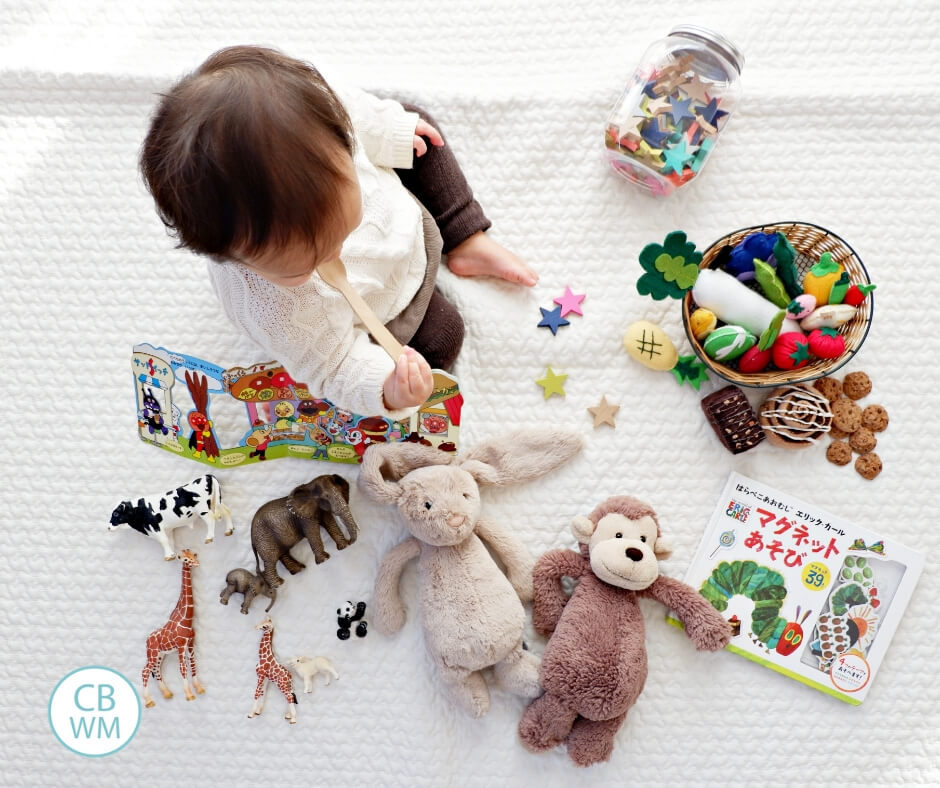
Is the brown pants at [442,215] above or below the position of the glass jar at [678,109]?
below

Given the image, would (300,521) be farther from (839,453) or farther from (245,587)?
(839,453)

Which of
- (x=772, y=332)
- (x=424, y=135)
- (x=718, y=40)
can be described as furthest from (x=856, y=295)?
(x=424, y=135)

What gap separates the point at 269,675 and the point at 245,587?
12 centimetres

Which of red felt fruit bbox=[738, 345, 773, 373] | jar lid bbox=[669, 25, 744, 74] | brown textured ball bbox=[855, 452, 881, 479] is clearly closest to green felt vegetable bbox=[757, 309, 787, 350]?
red felt fruit bbox=[738, 345, 773, 373]

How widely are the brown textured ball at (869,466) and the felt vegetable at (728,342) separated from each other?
0.76 ft

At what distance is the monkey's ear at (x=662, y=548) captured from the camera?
944 mm

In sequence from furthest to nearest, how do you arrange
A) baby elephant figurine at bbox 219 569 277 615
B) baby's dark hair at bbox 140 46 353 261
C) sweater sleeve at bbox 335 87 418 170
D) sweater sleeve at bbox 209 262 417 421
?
baby elephant figurine at bbox 219 569 277 615
sweater sleeve at bbox 335 87 418 170
sweater sleeve at bbox 209 262 417 421
baby's dark hair at bbox 140 46 353 261

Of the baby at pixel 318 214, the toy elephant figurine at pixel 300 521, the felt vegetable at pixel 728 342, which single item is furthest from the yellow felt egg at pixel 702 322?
the toy elephant figurine at pixel 300 521

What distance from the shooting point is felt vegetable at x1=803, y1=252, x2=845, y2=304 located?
3.10 ft

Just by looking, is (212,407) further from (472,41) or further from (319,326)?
(472,41)

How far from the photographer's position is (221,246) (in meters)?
0.62

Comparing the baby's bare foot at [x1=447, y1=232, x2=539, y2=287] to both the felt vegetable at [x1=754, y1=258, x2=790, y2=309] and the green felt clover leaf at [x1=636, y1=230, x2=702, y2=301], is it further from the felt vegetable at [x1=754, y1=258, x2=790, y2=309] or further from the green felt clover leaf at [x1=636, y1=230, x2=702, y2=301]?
the felt vegetable at [x1=754, y1=258, x2=790, y2=309]

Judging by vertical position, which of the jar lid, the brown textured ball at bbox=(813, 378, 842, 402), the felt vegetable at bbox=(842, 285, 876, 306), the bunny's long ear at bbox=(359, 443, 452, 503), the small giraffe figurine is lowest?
the small giraffe figurine

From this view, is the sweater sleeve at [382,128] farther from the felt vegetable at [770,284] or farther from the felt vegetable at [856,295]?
the felt vegetable at [856,295]
